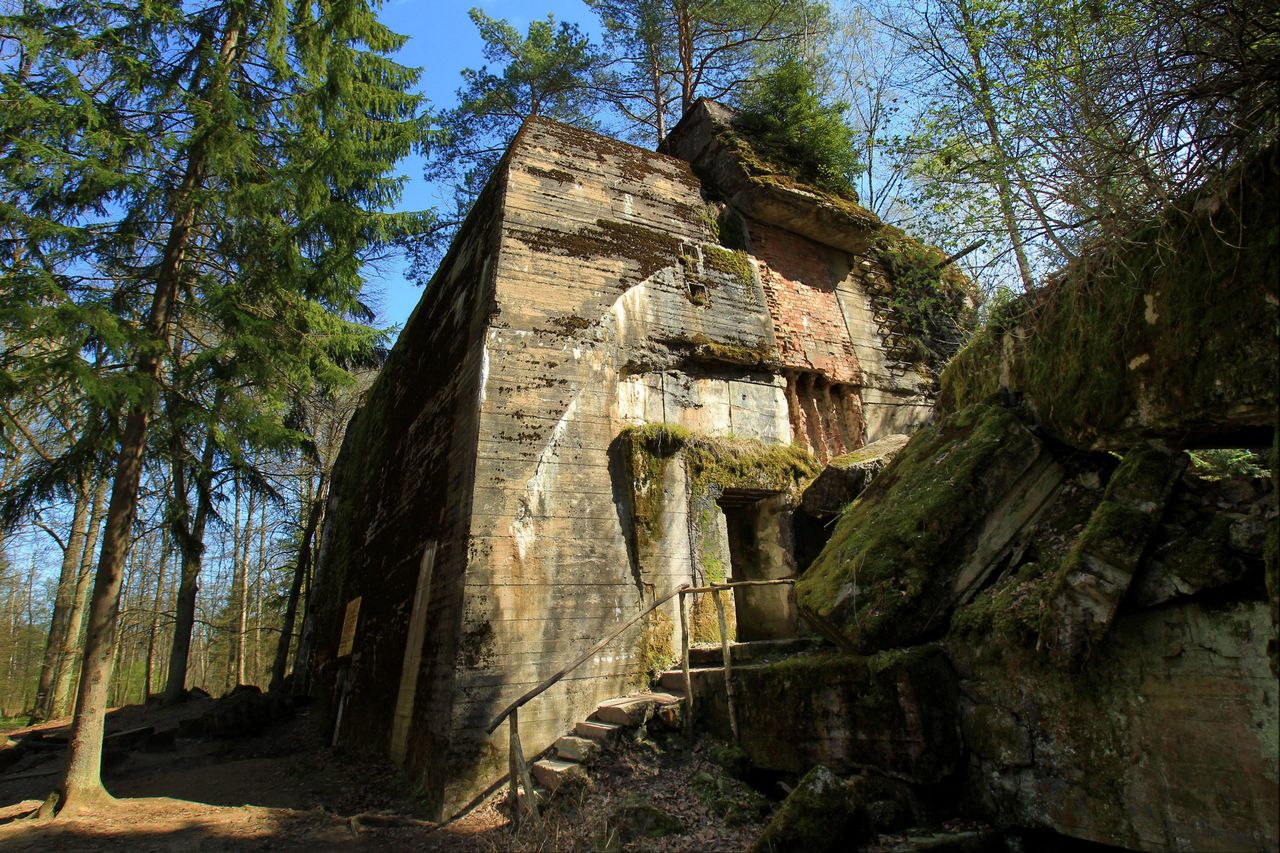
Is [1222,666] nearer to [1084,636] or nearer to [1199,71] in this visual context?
[1084,636]

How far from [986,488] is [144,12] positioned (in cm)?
1134

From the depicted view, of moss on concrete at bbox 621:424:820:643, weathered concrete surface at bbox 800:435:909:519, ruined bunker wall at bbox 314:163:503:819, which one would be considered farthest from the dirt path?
weathered concrete surface at bbox 800:435:909:519

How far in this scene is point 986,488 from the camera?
4656 mm

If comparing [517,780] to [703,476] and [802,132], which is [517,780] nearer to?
[703,476]

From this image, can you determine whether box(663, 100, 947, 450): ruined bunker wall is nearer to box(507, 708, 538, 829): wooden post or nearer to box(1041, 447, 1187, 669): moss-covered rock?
box(507, 708, 538, 829): wooden post

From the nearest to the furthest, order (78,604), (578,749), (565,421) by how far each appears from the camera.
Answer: (578,749), (565,421), (78,604)

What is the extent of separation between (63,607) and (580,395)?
15.8 m

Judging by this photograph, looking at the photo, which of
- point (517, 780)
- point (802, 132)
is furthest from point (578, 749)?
point (802, 132)

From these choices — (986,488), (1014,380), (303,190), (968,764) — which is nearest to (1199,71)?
(1014,380)

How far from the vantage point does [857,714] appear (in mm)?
4414

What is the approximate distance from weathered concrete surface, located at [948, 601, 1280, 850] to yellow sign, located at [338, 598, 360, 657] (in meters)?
9.82

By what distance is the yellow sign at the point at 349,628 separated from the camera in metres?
11.2

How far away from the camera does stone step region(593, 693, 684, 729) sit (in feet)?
20.9

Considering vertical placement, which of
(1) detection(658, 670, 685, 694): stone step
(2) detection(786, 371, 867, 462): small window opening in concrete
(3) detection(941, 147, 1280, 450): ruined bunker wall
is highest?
(2) detection(786, 371, 867, 462): small window opening in concrete
